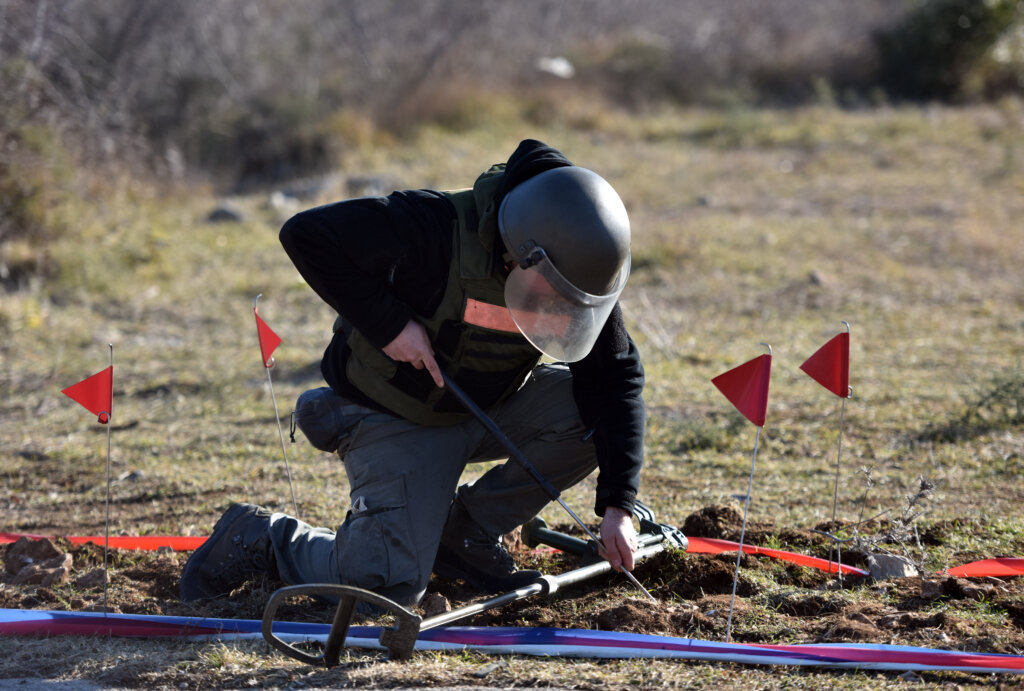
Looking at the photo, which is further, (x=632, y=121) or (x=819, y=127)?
(x=632, y=121)

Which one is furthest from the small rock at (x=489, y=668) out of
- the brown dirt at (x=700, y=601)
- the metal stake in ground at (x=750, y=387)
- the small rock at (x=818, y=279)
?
the small rock at (x=818, y=279)

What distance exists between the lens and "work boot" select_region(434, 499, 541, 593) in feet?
11.6

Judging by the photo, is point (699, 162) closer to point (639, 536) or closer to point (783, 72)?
point (783, 72)

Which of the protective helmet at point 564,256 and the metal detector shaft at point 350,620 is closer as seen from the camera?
the metal detector shaft at point 350,620

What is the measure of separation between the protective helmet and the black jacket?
214 millimetres

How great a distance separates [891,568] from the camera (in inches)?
140

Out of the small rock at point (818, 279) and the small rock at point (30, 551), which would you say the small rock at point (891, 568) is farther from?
the small rock at point (818, 279)

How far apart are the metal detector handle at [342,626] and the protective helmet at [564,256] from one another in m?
0.85

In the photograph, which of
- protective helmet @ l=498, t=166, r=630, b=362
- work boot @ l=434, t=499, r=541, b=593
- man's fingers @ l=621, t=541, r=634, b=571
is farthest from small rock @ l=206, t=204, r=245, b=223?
Result: man's fingers @ l=621, t=541, r=634, b=571

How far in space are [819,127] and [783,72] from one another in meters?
4.80

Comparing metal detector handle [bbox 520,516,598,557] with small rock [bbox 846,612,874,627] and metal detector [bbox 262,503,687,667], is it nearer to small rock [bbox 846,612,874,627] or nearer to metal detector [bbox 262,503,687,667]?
metal detector [bbox 262,503,687,667]

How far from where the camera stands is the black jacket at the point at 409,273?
10.6 feet

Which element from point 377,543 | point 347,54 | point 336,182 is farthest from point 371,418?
point 347,54

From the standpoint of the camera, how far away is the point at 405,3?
64.8 feet
